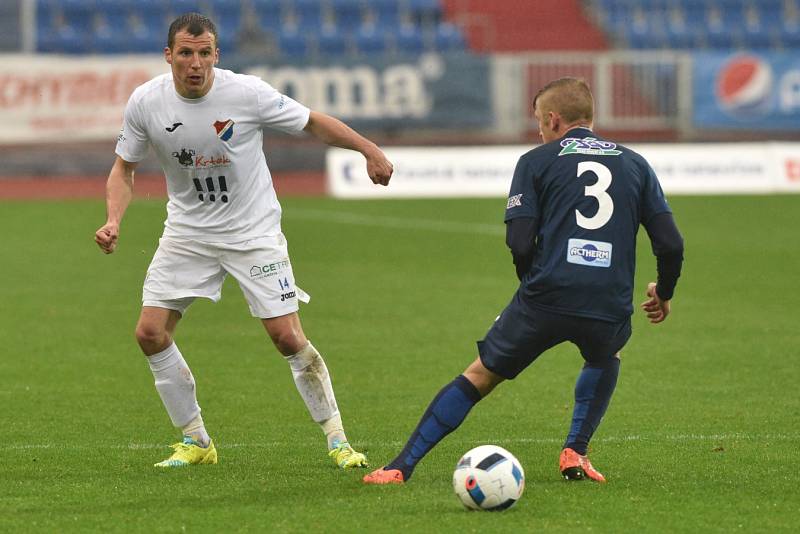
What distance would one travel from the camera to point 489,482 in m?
5.70

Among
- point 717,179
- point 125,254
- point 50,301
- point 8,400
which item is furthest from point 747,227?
point 8,400

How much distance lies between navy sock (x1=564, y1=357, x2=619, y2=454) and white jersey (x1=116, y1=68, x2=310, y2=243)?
1.67 m

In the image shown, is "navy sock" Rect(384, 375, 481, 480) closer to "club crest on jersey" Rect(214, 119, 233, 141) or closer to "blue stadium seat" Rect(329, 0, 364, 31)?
"club crest on jersey" Rect(214, 119, 233, 141)

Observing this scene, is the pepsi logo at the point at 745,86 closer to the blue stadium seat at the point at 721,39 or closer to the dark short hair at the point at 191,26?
the blue stadium seat at the point at 721,39


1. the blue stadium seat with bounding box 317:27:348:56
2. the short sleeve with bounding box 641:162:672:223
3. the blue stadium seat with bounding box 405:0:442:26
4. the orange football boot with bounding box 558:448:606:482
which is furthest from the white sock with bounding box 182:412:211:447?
the blue stadium seat with bounding box 405:0:442:26

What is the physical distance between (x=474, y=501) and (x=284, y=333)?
1.49 m

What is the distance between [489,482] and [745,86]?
73.4 feet

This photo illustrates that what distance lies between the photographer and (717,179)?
23.8 meters

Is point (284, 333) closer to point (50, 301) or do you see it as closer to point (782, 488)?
point (782, 488)

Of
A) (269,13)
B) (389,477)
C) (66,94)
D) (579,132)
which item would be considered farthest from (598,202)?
(269,13)

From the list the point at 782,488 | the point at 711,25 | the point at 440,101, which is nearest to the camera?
the point at 782,488

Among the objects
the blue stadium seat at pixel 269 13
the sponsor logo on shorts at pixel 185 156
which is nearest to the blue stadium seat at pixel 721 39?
the blue stadium seat at pixel 269 13

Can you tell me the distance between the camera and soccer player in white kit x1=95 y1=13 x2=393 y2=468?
668 centimetres

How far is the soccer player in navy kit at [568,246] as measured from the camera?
5.92 m
